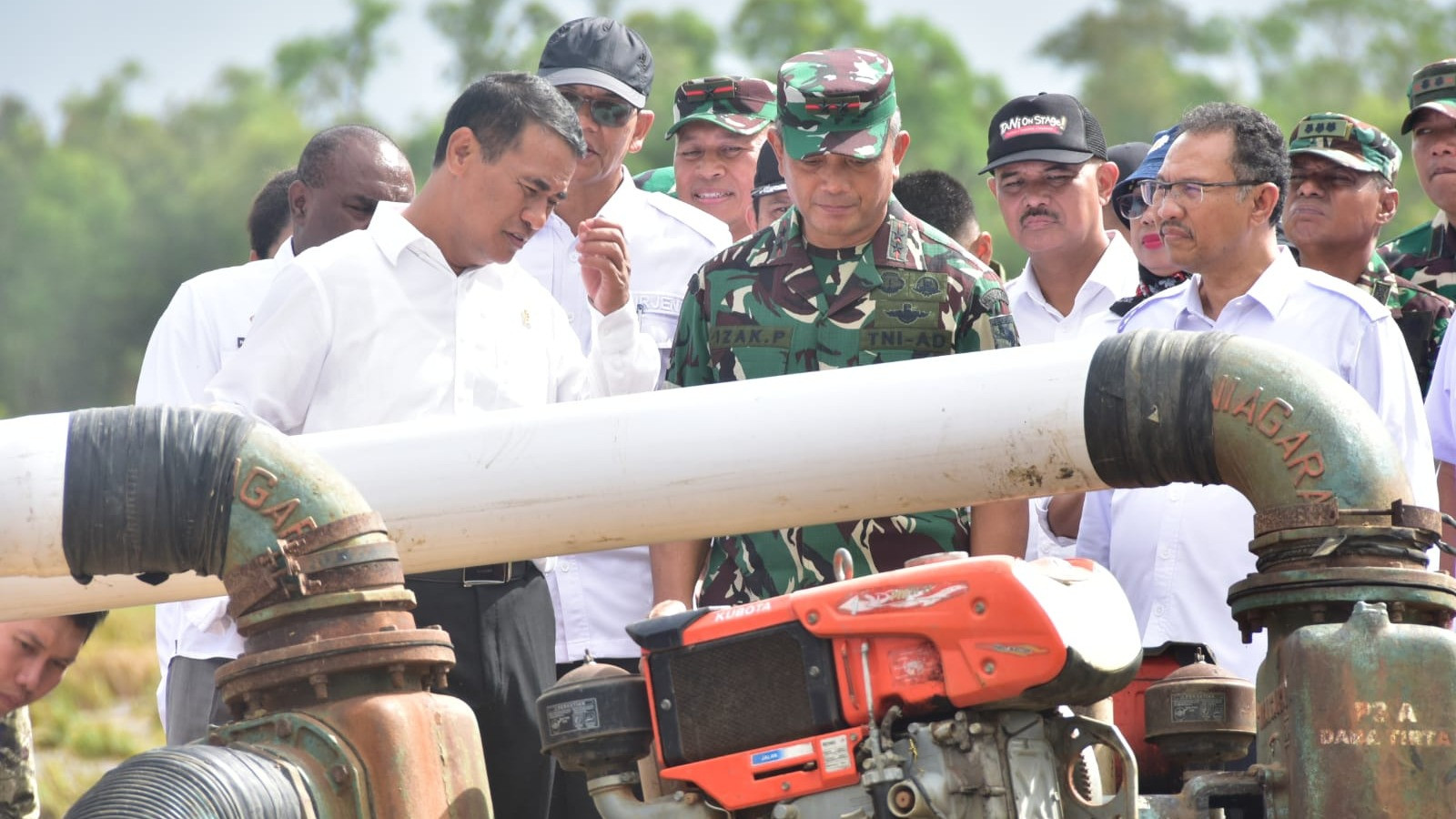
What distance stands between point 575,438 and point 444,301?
116cm

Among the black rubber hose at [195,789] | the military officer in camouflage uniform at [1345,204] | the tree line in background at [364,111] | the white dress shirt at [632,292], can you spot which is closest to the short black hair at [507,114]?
the white dress shirt at [632,292]

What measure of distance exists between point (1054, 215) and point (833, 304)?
1769 millimetres

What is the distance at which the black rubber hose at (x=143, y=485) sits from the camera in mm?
3566

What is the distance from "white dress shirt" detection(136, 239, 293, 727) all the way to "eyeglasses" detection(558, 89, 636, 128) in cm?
95

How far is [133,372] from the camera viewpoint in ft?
116

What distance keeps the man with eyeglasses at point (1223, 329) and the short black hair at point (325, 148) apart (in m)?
2.31

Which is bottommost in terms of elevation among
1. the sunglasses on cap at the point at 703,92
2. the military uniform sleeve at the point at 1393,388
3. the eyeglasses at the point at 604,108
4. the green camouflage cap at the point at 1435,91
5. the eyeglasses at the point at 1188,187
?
the military uniform sleeve at the point at 1393,388

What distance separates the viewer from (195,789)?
130 inches

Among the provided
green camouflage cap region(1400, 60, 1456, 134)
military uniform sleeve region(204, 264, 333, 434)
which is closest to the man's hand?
military uniform sleeve region(204, 264, 333, 434)

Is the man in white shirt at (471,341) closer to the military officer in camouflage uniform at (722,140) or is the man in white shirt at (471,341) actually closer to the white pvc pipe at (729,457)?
the white pvc pipe at (729,457)

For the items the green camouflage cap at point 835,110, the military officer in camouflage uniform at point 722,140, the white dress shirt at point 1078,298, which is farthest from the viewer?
the military officer in camouflage uniform at point 722,140

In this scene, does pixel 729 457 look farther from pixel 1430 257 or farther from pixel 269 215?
pixel 1430 257

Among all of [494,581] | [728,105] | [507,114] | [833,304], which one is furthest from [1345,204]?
[494,581]

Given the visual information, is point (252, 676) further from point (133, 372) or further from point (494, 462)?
point (133, 372)
